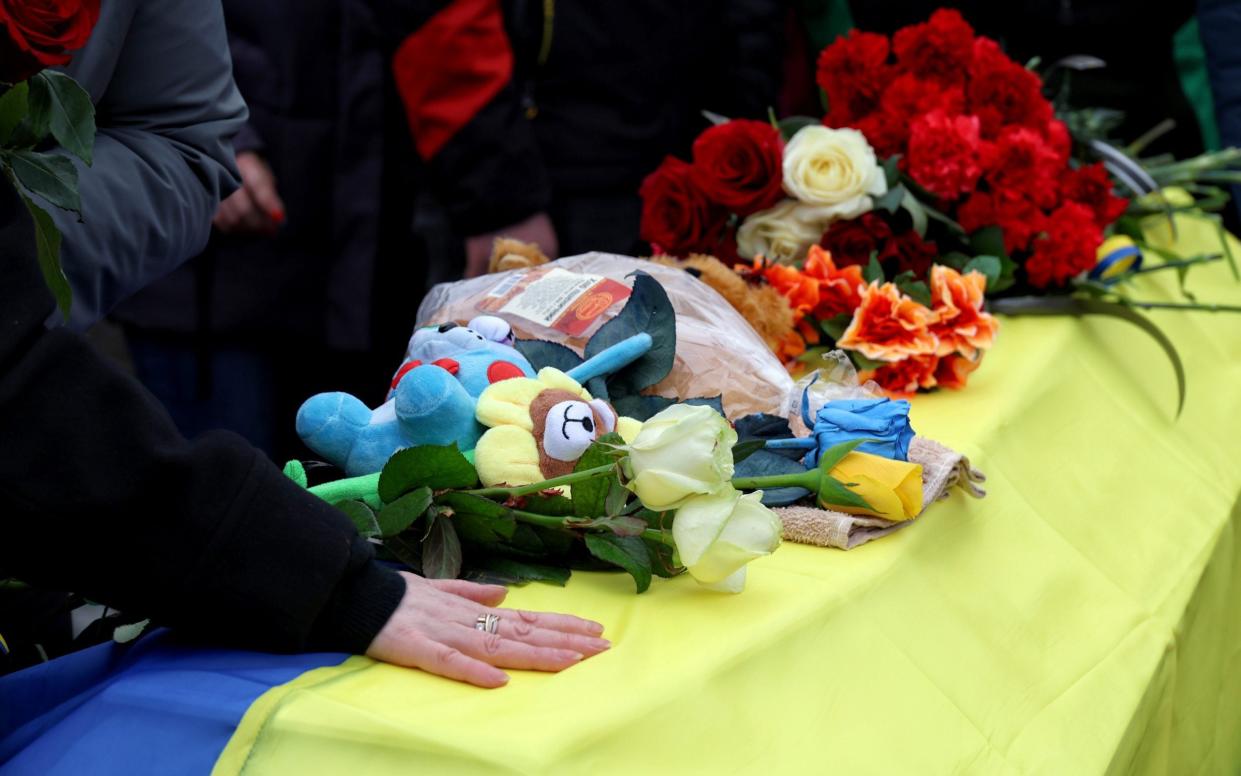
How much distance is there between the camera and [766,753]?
972 millimetres

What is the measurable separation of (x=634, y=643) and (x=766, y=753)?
0.44 feet

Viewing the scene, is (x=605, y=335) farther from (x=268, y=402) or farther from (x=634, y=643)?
(x=268, y=402)

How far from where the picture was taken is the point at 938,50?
7.13ft

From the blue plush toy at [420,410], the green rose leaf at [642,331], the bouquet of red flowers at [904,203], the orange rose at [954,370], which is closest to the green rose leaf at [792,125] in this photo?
the bouquet of red flowers at [904,203]

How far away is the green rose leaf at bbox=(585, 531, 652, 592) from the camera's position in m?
1.09

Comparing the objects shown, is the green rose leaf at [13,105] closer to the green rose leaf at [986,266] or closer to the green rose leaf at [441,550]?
the green rose leaf at [441,550]

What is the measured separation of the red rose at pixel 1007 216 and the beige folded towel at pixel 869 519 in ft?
2.49

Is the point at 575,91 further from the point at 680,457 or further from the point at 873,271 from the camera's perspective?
the point at 680,457

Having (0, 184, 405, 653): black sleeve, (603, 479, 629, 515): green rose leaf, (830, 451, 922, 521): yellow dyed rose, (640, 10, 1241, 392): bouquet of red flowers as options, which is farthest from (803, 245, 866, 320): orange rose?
(0, 184, 405, 653): black sleeve

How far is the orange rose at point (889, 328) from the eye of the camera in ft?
5.69

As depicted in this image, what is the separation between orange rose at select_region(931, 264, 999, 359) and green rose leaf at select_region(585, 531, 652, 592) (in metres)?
0.78

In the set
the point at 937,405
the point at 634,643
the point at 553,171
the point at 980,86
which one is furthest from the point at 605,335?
the point at 553,171

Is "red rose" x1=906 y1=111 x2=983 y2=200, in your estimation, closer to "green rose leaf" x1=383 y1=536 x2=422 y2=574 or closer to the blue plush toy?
the blue plush toy

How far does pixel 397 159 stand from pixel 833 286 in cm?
105
